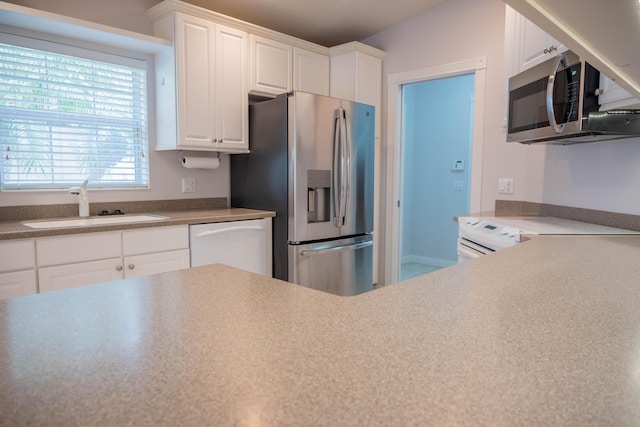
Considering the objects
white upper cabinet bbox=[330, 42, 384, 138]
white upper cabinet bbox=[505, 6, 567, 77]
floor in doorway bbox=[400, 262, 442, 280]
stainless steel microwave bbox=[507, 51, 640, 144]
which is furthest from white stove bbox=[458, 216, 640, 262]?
floor in doorway bbox=[400, 262, 442, 280]

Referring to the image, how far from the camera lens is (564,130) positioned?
1.84 meters

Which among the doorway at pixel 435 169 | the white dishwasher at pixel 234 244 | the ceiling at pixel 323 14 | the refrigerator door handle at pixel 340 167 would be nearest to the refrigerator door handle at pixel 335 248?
the refrigerator door handle at pixel 340 167

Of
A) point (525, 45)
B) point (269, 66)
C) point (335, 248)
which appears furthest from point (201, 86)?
point (525, 45)

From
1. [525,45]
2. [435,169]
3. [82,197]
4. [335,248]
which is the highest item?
[525,45]

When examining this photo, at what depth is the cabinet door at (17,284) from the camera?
1.93m

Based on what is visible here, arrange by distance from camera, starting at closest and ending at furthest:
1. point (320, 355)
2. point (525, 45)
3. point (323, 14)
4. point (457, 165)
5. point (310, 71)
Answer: point (320, 355), point (525, 45), point (323, 14), point (310, 71), point (457, 165)

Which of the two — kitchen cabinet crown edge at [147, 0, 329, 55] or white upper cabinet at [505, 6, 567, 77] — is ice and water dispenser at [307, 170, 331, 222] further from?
white upper cabinet at [505, 6, 567, 77]

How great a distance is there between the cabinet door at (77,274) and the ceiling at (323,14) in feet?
6.20

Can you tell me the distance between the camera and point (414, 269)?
4973mm

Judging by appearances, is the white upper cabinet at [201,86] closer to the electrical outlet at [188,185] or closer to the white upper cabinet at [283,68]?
the white upper cabinet at [283,68]

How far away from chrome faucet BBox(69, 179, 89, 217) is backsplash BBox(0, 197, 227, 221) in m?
0.12

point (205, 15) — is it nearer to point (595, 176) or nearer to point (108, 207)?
point (108, 207)

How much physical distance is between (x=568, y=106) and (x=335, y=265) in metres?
1.88

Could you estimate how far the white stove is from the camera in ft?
6.42
